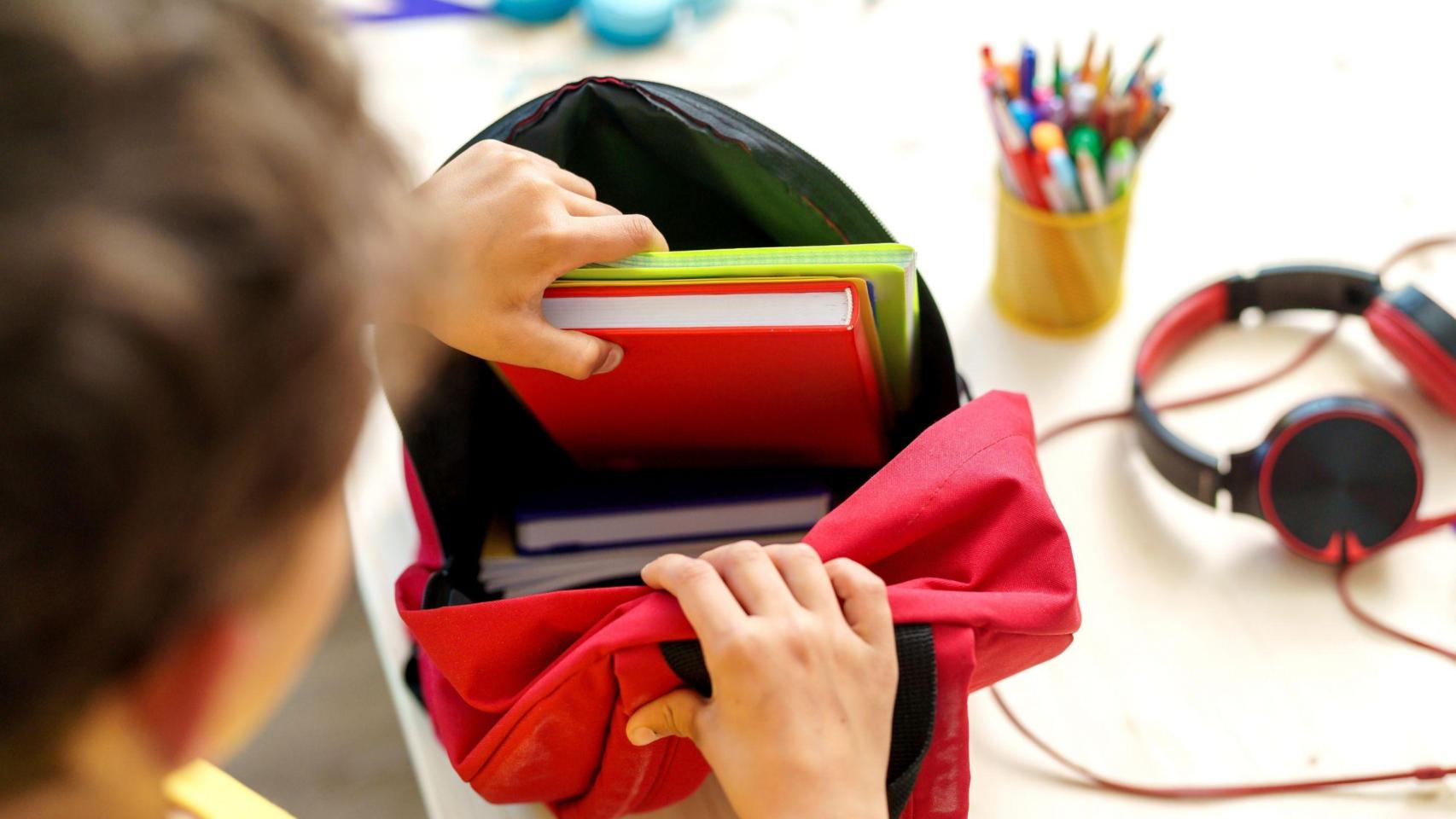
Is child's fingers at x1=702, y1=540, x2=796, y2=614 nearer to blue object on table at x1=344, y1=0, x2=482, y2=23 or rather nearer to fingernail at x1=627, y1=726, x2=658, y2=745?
fingernail at x1=627, y1=726, x2=658, y2=745

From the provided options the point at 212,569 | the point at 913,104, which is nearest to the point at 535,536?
the point at 212,569

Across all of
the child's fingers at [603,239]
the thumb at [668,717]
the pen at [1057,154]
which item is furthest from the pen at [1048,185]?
the thumb at [668,717]

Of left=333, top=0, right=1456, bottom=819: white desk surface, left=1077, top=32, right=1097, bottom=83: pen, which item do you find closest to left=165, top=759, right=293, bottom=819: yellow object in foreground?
left=333, top=0, right=1456, bottom=819: white desk surface

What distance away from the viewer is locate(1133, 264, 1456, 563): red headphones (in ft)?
1.94

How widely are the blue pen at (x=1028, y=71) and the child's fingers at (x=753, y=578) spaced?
0.36 metres

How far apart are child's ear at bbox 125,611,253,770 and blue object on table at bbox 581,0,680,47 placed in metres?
0.72

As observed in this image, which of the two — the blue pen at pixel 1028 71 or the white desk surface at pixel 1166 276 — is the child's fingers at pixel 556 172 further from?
the blue pen at pixel 1028 71

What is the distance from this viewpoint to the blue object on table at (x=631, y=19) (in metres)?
0.95

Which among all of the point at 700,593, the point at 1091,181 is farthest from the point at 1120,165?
→ the point at 700,593

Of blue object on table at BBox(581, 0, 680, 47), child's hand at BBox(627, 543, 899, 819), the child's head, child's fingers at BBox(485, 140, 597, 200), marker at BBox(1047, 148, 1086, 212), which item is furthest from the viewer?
blue object on table at BBox(581, 0, 680, 47)

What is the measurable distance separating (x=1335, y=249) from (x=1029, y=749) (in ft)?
1.35

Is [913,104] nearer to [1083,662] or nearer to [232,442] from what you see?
[1083,662]

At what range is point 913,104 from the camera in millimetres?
913

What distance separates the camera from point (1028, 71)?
70 cm
